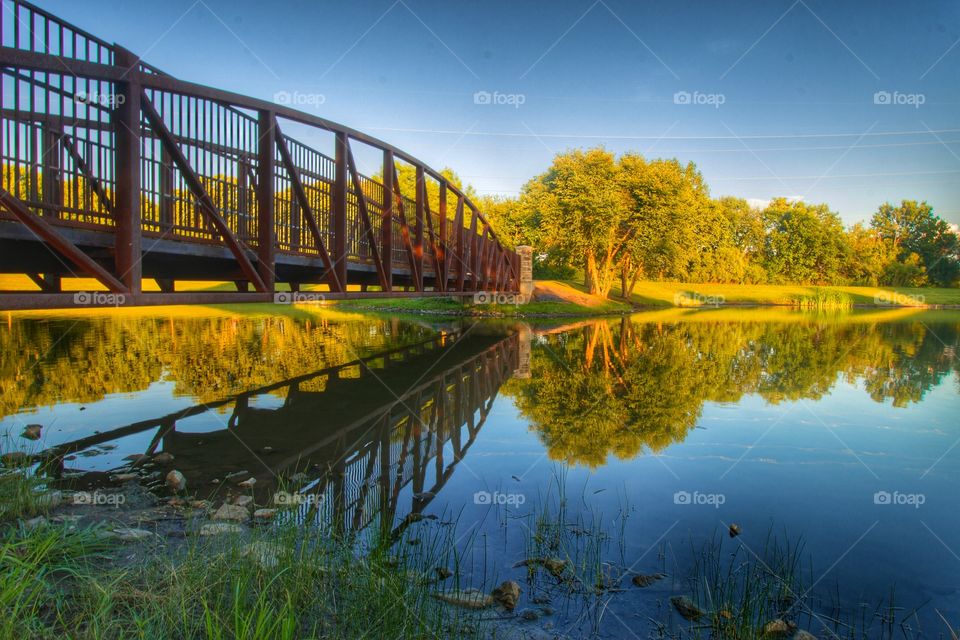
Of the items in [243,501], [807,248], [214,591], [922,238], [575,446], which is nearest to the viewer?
[214,591]

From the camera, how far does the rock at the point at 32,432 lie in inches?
363

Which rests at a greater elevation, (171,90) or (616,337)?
(171,90)

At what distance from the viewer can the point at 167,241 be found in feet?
30.2

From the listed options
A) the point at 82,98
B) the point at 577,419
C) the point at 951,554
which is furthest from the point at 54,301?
the point at 951,554

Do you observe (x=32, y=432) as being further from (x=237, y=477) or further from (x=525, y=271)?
(x=525, y=271)

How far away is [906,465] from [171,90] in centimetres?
1183

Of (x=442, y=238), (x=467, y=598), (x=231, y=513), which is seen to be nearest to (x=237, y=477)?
(x=231, y=513)

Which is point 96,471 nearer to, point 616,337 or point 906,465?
point 906,465

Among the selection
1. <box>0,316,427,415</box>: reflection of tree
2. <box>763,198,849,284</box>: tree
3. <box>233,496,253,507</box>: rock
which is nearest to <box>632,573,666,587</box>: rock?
<box>233,496,253,507</box>: rock

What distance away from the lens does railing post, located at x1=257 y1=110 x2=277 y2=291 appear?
1043 cm

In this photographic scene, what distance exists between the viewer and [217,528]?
5656mm

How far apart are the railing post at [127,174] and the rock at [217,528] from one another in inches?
143

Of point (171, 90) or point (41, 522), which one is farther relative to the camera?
point (171, 90)

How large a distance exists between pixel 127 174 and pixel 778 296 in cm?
7711
